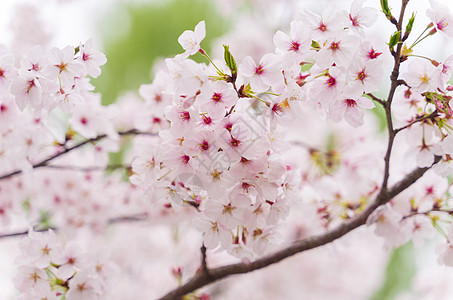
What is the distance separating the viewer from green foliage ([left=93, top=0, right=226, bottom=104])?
3357 millimetres

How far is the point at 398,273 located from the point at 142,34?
95.2 inches

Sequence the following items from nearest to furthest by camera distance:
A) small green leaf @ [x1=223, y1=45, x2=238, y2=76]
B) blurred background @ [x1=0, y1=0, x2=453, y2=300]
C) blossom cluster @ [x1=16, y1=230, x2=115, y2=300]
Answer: small green leaf @ [x1=223, y1=45, x2=238, y2=76] < blossom cluster @ [x1=16, y1=230, x2=115, y2=300] < blurred background @ [x1=0, y1=0, x2=453, y2=300]

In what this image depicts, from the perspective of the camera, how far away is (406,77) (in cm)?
67

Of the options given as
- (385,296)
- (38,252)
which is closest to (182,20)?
(385,296)

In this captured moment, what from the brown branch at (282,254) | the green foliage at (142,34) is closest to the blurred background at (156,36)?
the green foliage at (142,34)

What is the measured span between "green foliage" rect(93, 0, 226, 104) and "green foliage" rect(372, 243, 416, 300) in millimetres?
1906

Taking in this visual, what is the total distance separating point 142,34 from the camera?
354 centimetres

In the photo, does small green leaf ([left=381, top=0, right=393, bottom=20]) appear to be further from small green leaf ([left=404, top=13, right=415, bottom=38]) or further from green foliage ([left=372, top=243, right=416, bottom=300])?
green foliage ([left=372, top=243, right=416, bottom=300])

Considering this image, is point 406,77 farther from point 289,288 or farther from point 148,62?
point 148,62

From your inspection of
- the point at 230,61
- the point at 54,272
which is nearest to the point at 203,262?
the point at 54,272

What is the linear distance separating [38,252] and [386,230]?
60 cm

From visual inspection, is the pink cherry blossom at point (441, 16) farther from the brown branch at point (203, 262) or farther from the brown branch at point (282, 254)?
the brown branch at point (203, 262)

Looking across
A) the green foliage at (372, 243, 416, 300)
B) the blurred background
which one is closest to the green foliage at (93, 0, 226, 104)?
the blurred background

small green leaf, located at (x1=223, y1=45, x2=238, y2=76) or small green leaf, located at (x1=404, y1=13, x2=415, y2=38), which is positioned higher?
small green leaf, located at (x1=404, y1=13, x2=415, y2=38)
